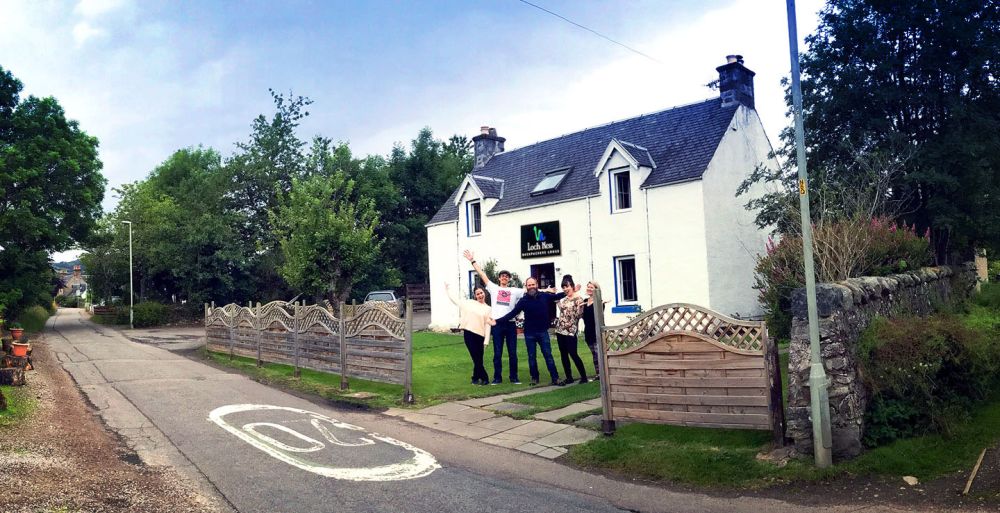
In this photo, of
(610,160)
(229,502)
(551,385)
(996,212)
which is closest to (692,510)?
(229,502)

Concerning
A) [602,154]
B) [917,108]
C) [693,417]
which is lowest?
[693,417]

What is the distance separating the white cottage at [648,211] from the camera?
20.2 metres

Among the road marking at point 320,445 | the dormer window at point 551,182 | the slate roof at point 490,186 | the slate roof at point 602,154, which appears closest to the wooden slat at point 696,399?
the road marking at point 320,445

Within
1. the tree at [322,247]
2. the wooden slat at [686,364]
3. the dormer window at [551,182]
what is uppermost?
the dormer window at [551,182]

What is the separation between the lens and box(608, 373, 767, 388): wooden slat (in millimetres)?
6902

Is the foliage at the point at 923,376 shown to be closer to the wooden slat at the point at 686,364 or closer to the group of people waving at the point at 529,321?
the wooden slat at the point at 686,364

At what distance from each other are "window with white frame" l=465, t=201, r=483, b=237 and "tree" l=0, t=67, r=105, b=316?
20237 millimetres

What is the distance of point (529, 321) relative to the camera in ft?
38.3

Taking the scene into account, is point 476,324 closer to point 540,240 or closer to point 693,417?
point 693,417

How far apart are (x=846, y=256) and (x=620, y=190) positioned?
12629mm

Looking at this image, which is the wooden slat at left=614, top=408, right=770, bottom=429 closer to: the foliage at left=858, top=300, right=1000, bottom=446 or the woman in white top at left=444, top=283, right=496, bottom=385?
the foliage at left=858, top=300, right=1000, bottom=446

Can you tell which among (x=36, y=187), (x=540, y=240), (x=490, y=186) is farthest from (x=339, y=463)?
(x=36, y=187)

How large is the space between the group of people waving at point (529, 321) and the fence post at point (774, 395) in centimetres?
462

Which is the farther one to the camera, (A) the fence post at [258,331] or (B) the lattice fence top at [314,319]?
(A) the fence post at [258,331]
